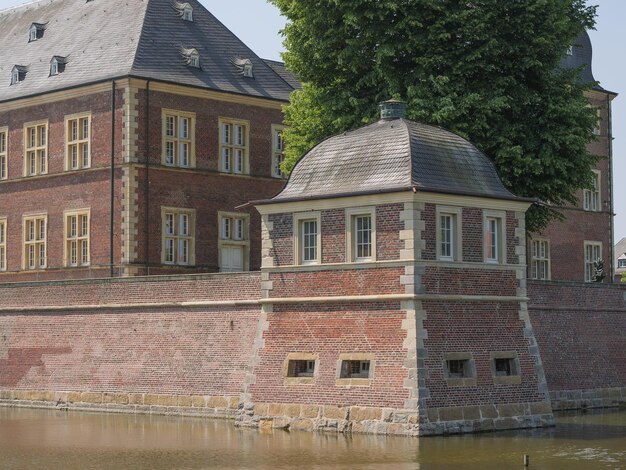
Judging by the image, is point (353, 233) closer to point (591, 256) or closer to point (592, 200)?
point (591, 256)

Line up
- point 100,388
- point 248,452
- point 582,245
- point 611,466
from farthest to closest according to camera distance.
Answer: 1. point 582,245
2. point 100,388
3. point 248,452
4. point 611,466

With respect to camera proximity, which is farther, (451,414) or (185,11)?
(185,11)

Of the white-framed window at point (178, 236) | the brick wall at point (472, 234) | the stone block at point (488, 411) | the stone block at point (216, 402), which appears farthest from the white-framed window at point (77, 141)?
the stone block at point (488, 411)

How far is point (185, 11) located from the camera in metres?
46.6

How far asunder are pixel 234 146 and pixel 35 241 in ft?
23.6

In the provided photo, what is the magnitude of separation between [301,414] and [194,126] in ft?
57.8

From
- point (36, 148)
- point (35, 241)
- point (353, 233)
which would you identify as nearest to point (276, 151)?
point (36, 148)

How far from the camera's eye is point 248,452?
24.4 meters

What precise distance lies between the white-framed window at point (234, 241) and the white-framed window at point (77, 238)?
4423 mm

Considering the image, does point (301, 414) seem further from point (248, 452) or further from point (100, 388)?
point (100, 388)

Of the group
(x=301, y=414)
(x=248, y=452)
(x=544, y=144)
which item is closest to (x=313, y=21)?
(x=544, y=144)

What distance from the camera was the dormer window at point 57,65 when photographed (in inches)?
1774

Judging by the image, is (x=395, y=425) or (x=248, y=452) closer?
(x=248, y=452)

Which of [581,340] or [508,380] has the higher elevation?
[581,340]
